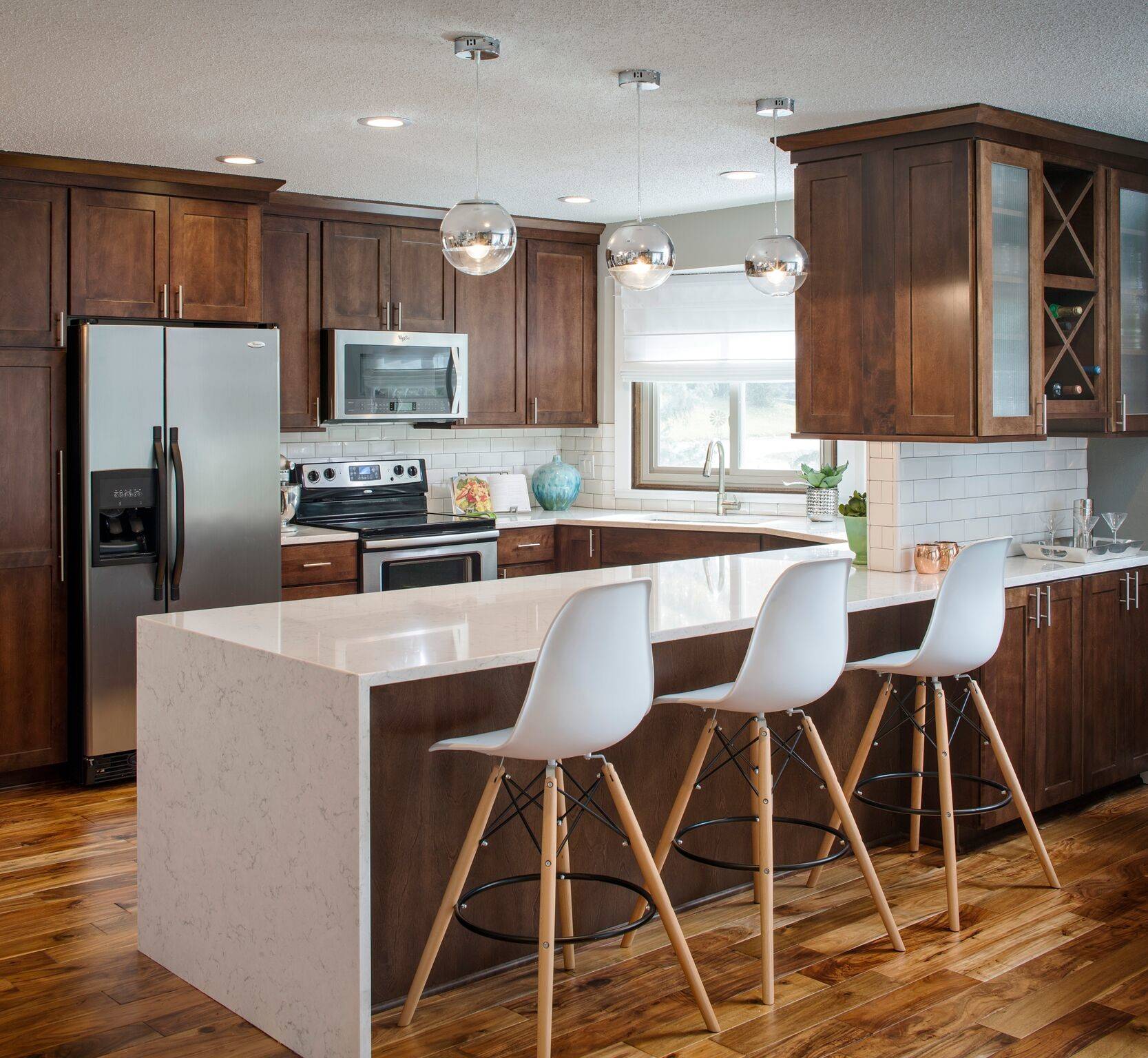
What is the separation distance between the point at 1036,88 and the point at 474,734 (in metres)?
2.50

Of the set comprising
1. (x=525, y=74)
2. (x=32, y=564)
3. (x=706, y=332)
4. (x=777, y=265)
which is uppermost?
(x=525, y=74)

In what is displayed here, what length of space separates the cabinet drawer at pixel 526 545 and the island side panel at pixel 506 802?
2.40 metres

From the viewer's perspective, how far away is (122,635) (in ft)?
16.4

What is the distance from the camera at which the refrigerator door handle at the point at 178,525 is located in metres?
5.04

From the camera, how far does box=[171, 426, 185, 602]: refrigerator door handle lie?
16.5 ft

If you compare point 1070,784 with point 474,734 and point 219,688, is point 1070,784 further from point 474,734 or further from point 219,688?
point 219,688

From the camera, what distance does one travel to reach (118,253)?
199 inches

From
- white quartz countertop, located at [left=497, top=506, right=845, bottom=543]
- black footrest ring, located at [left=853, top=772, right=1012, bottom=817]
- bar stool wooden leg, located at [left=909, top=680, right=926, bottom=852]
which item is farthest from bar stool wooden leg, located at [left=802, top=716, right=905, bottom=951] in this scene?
white quartz countertop, located at [left=497, top=506, right=845, bottom=543]

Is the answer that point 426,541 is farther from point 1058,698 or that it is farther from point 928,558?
point 1058,698

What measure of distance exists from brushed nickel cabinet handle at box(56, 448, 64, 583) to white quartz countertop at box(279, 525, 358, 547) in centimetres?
83

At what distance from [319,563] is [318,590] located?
116 mm

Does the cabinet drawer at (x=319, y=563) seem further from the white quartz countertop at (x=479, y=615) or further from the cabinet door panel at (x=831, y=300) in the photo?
the cabinet door panel at (x=831, y=300)

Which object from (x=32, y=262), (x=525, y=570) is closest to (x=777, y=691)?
(x=525, y=570)

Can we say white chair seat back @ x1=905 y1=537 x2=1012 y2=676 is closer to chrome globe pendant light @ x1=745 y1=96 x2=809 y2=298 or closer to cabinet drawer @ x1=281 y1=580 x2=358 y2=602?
chrome globe pendant light @ x1=745 y1=96 x2=809 y2=298
